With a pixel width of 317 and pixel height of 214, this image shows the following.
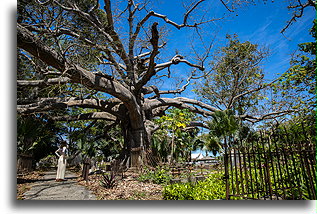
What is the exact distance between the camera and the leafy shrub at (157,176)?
186 inches

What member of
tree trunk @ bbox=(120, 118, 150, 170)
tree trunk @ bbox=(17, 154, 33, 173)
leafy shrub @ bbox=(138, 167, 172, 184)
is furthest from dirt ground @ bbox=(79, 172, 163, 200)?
tree trunk @ bbox=(17, 154, 33, 173)

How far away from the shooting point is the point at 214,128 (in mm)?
9844

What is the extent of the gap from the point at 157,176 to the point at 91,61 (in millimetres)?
3141

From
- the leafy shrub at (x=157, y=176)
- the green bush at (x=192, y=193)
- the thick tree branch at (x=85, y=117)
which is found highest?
the thick tree branch at (x=85, y=117)

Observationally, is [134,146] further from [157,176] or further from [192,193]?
[192,193]

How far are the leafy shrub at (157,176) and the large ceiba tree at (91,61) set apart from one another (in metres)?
0.96

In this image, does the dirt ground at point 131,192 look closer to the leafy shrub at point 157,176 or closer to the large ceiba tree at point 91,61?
the leafy shrub at point 157,176

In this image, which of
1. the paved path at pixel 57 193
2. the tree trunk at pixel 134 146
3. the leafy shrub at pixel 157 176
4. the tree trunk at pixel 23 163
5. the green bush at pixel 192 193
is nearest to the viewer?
the green bush at pixel 192 193

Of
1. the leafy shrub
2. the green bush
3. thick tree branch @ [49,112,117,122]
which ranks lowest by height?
the green bush

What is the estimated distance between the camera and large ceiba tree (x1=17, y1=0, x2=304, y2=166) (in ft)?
12.9

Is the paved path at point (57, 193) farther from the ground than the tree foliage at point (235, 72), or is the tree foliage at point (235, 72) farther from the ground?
the tree foliage at point (235, 72)

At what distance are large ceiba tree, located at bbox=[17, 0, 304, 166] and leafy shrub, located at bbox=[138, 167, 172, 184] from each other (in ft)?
3.14

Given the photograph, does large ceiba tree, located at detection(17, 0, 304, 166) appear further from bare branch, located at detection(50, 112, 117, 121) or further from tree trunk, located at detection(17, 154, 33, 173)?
tree trunk, located at detection(17, 154, 33, 173)

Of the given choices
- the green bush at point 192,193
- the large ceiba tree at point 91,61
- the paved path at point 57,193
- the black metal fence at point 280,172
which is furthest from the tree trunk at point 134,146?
the black metal fence at point 280,172
